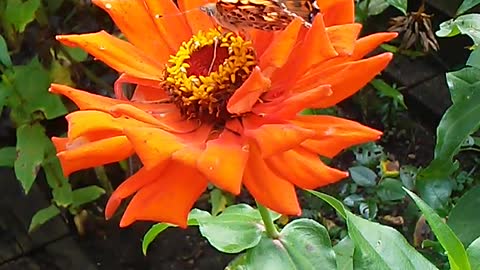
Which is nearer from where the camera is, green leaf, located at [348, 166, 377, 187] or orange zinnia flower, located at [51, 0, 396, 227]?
orange zinnia flower, located at [51, 0, 396, 227]

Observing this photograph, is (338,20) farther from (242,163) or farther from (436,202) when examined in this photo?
(436,202)

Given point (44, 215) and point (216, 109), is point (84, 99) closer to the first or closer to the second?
point (216, 109)

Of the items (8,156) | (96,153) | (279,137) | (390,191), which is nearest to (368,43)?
(279,137)

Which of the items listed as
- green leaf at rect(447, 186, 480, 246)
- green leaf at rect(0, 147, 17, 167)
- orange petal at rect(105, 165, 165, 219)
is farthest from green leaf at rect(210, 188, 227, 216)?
orange petal at rect(105, 165, 165, 219)

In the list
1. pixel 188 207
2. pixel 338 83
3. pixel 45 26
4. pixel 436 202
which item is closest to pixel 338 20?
pixel 338 83

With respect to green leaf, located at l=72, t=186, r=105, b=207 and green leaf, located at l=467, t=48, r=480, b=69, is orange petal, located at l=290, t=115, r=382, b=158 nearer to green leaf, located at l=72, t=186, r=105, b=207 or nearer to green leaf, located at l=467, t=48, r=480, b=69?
green leaf, located at l=467, t=48, r=480, b=69

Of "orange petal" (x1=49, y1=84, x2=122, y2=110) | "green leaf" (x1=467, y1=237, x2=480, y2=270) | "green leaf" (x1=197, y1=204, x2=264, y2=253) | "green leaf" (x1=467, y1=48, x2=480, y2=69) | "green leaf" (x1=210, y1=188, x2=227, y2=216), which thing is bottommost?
"green leaf" (x1=210, y1=188, x2=227, y2=216)
